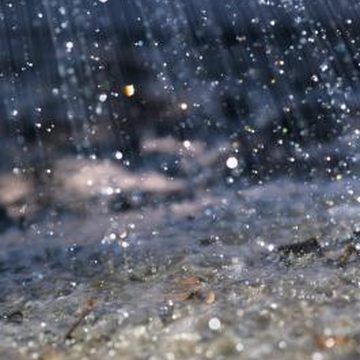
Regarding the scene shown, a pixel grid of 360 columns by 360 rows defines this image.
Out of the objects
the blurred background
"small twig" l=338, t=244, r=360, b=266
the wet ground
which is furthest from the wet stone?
the blurred background

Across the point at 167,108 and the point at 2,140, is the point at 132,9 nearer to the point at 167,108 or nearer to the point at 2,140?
the point at 167,108

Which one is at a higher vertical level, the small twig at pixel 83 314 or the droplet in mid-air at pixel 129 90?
the small twig at pixel 83 314

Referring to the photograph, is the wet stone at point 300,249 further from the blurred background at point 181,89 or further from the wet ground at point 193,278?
the blurred background at point 181,89

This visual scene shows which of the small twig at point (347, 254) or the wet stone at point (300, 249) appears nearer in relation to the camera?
the small twig at point (347, 254)

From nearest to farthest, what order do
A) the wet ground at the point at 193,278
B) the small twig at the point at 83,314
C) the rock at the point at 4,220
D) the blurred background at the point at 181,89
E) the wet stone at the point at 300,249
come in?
1. the wet ground at the point at 193,278
2. the small twig at the point at 83,314
3. the wet stone at the point at 300,249
4. the rock at the point at 4,220
5. the blurred background at the point at 181,89

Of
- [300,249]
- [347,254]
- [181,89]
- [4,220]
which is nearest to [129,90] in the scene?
[181,89]

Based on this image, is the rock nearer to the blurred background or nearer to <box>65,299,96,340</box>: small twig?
the blurred background

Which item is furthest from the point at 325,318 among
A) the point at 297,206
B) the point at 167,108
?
the point at 167,108

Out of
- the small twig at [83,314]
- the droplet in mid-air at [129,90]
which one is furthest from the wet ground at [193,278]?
the droplet in mid-air at [129,90]
